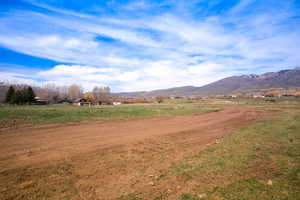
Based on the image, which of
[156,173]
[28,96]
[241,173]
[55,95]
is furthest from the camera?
[55,95]

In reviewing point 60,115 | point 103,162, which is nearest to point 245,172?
point 103,162

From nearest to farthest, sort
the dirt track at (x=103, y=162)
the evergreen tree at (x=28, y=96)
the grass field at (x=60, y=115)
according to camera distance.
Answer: the dirt track at (x=103, y=162), the grass field at (x=60, y=115), the evergreen tree at (x=28, y=96)

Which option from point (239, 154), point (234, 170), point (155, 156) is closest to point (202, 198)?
point (234, 170)

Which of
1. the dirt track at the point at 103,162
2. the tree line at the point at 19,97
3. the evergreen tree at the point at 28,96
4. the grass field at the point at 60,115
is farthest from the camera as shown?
the evergreen tree at the point at 28,96

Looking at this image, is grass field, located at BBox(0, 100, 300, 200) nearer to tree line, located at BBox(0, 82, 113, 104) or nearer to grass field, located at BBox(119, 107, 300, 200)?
grass field, located at BBox(119, 107, 300, 200)

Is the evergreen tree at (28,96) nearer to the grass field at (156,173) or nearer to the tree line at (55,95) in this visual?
the tree line at (55,95)

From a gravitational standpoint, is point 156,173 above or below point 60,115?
below

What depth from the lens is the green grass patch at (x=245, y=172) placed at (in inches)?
171

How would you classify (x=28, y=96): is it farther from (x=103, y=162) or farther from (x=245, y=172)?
(x=245, y=172)

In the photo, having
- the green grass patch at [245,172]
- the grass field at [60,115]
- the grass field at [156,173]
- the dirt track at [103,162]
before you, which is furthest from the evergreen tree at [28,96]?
the green grass patch at [245,172]

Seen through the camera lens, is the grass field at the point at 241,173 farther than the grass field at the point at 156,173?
No

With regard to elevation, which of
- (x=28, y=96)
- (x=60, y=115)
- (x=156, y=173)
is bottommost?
(x=156, y=173)

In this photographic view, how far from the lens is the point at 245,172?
554cm

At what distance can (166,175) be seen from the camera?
553 cm
